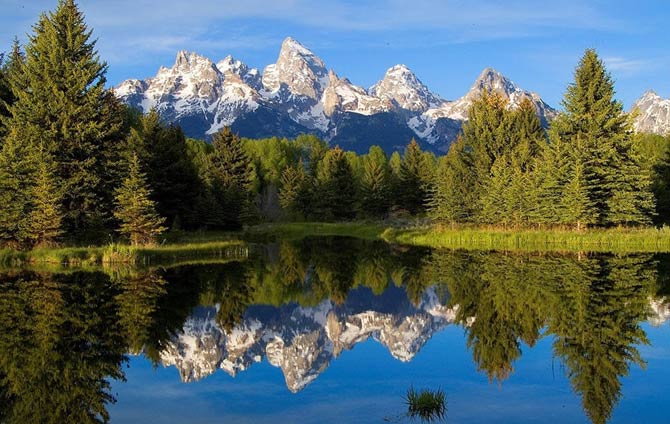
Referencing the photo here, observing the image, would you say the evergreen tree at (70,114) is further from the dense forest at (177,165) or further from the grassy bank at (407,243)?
the grassy bank at (407,243)

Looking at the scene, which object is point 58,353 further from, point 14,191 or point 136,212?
point 14,191

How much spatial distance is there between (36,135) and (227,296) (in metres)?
20.1

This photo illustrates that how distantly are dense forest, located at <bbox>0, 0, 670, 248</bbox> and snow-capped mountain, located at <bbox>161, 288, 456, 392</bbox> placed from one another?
17.5 metres

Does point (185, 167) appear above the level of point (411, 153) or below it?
below

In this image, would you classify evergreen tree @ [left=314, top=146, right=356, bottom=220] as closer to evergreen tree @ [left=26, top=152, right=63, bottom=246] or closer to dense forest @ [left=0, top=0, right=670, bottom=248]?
dense forest @ [left=0, top=0, right=670, bottom=248]

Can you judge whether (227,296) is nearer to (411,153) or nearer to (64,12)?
(64,12)

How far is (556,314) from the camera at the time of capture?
54.9ft

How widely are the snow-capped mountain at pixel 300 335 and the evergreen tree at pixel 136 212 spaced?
16.1 meters

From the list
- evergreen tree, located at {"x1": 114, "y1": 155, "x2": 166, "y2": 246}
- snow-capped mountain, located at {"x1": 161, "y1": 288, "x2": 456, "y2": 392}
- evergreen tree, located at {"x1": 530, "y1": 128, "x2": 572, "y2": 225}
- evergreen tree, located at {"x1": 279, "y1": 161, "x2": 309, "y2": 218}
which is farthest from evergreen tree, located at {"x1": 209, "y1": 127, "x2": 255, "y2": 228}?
snow-capped mountain, located at {"x1": 161, "y1": 288, "x2": 456, "y2": 392}

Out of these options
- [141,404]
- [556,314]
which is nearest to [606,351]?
[556,314]

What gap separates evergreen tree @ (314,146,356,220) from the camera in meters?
83.7

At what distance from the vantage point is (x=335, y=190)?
84062mm

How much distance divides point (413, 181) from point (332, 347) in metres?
69.7

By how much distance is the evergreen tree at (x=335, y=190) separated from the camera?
275ft
